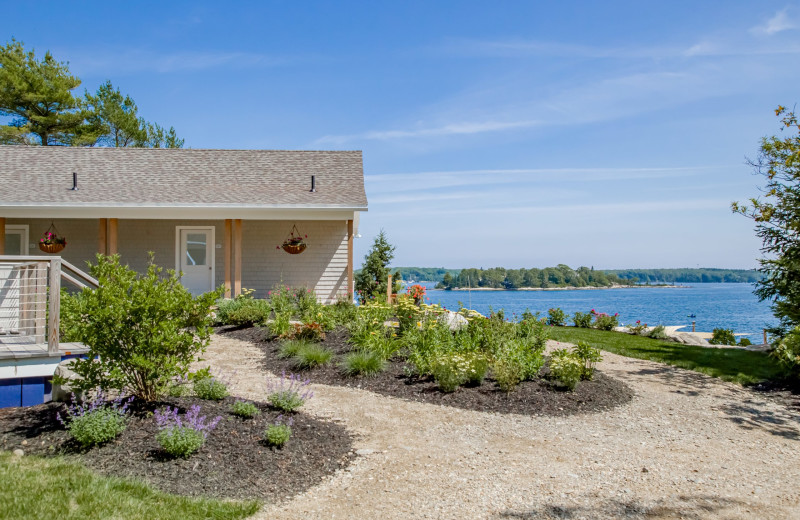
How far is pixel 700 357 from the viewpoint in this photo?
35.6ft

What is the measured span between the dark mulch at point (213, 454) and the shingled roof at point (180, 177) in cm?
927

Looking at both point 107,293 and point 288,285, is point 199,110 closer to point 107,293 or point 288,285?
point 288,285

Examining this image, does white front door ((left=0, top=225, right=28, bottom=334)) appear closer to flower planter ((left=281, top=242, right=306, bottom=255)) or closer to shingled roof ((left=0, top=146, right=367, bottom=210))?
shingled roof ((left=0, top=146, right=367, bottom=210))

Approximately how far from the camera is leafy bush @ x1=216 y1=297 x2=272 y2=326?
11.1 m

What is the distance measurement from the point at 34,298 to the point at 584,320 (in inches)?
578

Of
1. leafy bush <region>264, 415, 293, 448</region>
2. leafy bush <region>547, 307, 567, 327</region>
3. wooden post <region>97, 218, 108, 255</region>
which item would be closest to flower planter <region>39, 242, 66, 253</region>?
wooden post <region>97, 218, 108, 255</region>

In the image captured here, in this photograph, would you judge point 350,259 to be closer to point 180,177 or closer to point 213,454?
point 180,177

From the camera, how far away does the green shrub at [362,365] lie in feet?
24.6

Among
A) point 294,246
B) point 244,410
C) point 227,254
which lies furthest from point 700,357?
point 227,254

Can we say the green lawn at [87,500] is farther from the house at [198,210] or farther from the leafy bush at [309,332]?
the house at [198,210]

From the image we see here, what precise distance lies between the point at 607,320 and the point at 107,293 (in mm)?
15320

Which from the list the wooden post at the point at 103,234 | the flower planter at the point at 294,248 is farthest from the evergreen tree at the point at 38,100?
the flower planter at the point at 294,248

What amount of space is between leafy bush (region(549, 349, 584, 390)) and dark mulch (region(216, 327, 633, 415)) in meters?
0.12

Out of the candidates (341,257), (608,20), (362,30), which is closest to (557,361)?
(608,20)
